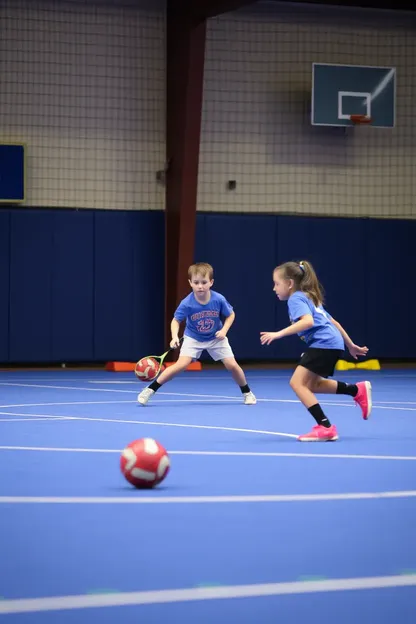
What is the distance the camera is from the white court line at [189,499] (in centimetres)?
593

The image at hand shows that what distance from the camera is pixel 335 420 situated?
10695 millimetres

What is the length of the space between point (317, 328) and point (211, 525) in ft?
13.7

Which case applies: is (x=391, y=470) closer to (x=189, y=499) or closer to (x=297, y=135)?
(x=189, y=499)

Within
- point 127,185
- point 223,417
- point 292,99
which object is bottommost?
point 223,417

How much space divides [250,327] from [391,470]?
13.7 meters

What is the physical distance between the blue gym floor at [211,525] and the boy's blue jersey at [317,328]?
0.81 m

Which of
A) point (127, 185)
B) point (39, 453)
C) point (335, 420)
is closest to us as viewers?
point (39, 453)

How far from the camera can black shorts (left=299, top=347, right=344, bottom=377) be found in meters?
9.17

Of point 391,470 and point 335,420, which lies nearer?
point 391,470

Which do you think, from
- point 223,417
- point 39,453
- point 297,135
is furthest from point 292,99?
point 39,453

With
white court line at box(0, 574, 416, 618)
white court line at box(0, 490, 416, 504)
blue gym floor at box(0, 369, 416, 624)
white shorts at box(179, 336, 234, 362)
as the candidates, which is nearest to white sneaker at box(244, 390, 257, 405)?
white shorts at box(179, 336, 234, 362)

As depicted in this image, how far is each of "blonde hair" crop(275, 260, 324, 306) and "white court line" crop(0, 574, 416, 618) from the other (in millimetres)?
5099

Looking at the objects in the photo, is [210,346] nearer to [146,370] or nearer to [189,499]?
[146,370]

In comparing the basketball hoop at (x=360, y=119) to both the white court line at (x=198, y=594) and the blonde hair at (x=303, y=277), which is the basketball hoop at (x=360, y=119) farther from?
the white court line at (x=198, y=594)
